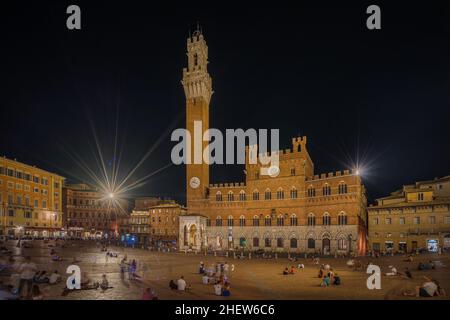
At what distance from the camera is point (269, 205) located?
6731cm

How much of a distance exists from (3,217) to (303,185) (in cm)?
4998

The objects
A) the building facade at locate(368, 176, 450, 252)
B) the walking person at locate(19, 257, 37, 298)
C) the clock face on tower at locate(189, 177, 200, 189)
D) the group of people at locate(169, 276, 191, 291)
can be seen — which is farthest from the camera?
the clock face on tower at locate(189, 177, 200, 189)

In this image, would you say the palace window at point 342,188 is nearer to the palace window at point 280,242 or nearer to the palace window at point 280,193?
the palace window at point 280,193

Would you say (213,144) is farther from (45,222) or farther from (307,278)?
(307,278)

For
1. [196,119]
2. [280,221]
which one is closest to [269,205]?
[280,221]

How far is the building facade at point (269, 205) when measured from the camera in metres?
59.7

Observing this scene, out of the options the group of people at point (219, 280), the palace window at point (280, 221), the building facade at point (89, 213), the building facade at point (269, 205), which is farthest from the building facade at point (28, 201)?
the group of people at point (219, 280)

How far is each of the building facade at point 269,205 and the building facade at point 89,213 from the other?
41.5 meters

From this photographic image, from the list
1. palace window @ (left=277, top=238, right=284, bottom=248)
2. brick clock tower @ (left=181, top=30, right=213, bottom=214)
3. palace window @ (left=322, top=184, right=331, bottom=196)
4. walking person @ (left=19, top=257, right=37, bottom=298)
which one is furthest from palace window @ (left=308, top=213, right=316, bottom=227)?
walking person @ (left=19, top=257, right=37, bottom=298)

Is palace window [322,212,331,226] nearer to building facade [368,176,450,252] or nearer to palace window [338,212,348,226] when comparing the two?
palace window [338,212,348,226]

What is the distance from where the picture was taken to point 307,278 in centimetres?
3253

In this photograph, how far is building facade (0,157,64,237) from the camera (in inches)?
2653

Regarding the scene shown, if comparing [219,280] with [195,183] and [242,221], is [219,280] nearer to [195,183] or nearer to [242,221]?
[242,221]

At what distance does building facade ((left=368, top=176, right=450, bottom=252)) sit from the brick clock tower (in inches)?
1161
